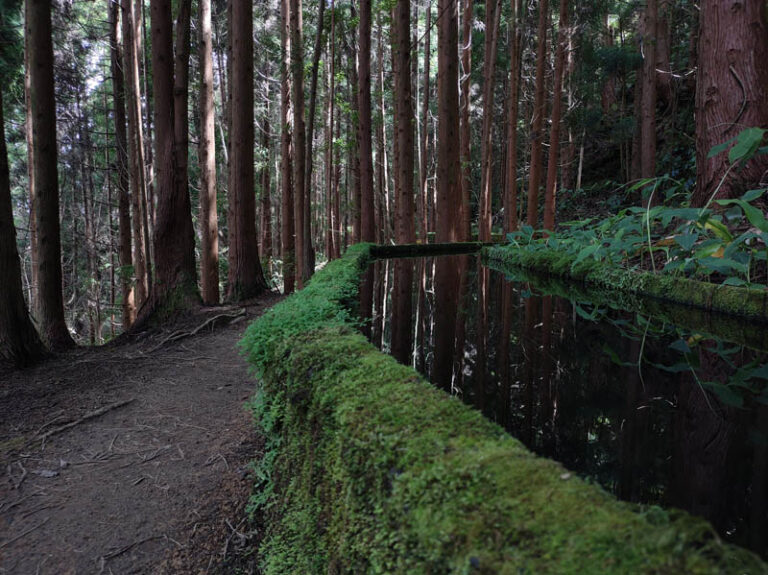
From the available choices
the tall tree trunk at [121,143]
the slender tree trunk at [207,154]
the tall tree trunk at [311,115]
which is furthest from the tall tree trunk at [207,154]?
the tall tree trunk at [121,143]

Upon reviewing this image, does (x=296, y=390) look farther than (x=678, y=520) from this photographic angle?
Yes

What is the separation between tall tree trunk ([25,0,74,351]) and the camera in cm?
589

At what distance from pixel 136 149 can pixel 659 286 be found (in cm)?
1165

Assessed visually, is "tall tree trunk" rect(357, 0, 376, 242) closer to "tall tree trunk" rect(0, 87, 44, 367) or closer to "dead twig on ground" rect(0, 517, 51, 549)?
"tall tree trunk" rect(0, 87, 44, 367)

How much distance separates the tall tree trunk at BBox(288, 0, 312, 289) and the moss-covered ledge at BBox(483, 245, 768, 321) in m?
5.10

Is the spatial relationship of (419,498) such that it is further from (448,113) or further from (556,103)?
(556,103)

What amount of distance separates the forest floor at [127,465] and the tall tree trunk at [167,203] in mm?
1826

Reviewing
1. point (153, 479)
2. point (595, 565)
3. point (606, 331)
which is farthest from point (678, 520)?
point (606, 331)

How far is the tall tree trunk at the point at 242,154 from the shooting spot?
8453 millimetres

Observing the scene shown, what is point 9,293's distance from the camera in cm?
525

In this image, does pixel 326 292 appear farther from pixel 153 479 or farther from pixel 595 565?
pixel 595 565

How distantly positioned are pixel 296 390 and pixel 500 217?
1083 inches

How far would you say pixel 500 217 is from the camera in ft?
93.0

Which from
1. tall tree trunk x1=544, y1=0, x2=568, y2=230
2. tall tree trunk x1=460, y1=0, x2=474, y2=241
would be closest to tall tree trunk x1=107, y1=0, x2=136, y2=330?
tall tree trunk x1=460, y1=0, x2=474, y2=241
